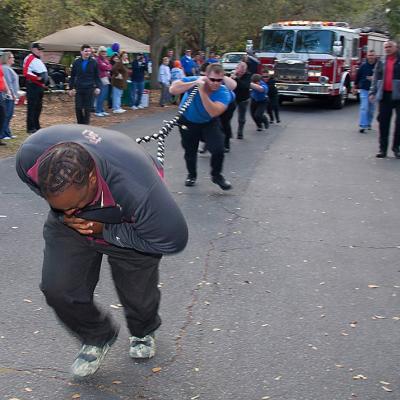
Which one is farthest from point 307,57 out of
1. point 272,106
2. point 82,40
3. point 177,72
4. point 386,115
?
point 386,115

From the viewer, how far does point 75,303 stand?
123 inches

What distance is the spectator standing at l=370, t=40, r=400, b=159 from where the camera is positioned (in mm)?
10023

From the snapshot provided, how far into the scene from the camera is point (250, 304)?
14.8 feet

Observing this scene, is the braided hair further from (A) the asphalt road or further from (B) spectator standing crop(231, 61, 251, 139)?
(B) spectator standing crop(231, 61, 251, 139)

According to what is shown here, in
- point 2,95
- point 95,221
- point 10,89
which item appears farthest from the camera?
point 10,89

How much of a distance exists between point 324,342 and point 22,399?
1842mm

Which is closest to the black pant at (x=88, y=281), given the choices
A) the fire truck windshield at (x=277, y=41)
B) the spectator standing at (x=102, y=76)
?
the spectator standing at (x=102, y=76)

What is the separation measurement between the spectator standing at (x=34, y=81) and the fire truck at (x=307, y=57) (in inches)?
349

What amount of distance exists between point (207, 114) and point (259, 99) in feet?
21.4

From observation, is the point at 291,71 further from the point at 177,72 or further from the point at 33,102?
the point at 33,102

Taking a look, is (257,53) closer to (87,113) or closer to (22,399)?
(87,113)

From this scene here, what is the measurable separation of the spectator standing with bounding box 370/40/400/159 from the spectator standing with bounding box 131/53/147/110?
29.1 ft

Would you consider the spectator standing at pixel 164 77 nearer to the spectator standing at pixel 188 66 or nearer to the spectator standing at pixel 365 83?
the spectator standing at pixel 188 66

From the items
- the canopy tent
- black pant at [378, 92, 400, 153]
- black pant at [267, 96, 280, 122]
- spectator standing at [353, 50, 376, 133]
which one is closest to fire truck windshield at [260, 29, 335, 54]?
black pant at [267, 96, 280, 122]
